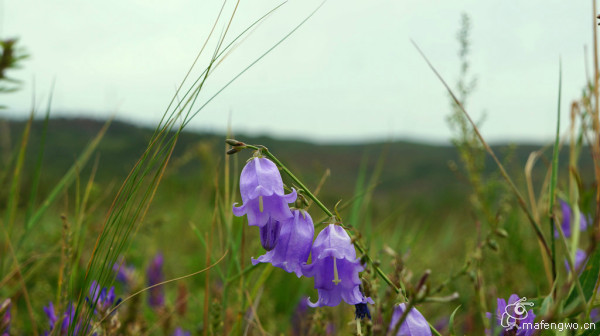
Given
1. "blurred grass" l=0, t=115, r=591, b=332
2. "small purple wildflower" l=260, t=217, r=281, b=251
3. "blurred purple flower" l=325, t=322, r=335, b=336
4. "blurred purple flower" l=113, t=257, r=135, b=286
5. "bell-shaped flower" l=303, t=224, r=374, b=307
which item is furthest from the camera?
"blurred grass" l=0, t=115, r=591, b=332

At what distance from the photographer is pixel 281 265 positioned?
3.74 feet

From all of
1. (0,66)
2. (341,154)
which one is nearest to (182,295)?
(0,66)

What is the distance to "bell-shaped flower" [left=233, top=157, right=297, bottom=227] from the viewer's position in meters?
1.13

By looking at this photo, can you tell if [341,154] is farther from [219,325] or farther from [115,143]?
[219,325]

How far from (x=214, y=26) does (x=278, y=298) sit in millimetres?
2081

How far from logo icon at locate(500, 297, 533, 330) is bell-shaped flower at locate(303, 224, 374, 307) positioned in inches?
12.8

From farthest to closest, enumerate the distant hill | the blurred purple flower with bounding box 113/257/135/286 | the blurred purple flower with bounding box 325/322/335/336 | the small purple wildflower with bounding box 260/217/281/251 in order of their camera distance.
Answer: the distant hill, the blurred purple flower with bounding box 113/257/135/286, the blurred purple flower with bounding box 325/322/335/336, the small purple wildflower with bounding box 260/217/281/251

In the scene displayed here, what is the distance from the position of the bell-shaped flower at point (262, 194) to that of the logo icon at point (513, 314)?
53 cm

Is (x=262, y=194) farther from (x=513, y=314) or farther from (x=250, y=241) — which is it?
(x=250, y=241)

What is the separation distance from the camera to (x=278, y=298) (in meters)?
3.21

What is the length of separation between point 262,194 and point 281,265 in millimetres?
163

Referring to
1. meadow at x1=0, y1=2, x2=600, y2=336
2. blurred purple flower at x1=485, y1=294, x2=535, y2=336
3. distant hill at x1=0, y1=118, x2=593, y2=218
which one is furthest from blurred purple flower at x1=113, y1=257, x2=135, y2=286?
distant hill at x1=0, y1=118, x2=593, y2=218

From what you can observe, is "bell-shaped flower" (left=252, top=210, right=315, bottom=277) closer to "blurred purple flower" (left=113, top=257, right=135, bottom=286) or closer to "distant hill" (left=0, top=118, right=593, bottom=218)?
"blurred purple flower" (left=113, top=257, right=135, bottom=286)

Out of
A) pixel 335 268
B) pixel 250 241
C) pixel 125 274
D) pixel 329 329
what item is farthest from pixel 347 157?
pixel 335 268
